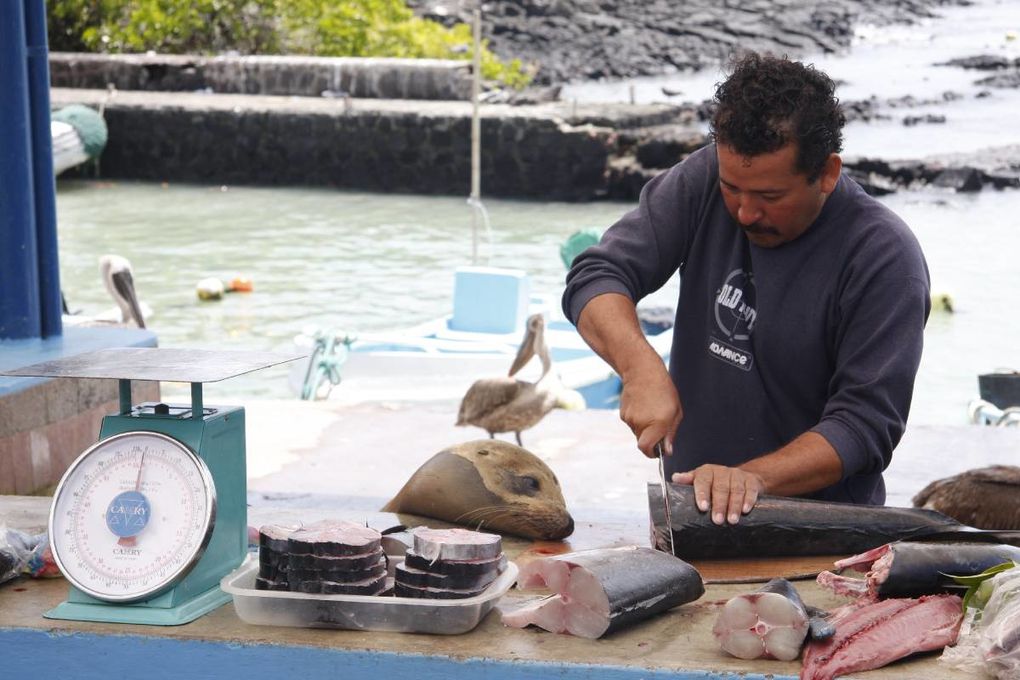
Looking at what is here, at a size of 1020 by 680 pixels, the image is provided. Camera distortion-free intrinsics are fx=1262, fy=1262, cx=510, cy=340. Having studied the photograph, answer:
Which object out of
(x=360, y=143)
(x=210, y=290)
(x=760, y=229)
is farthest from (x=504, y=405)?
(x=360, y=143)

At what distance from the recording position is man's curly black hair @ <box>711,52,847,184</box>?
9.46 feet

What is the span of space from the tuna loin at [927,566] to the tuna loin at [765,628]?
23cm

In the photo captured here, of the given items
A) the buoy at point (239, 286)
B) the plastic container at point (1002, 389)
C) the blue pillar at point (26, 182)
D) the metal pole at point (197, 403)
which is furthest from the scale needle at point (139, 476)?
the buoy at point (239, 286)

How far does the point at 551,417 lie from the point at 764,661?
17.4 ft

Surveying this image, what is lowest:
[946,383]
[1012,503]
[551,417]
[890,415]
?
[946,383]

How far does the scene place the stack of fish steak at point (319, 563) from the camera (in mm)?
2279

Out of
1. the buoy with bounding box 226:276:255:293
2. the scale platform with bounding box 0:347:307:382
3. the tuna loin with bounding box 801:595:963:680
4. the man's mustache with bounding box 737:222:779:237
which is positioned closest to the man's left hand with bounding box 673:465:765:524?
the tuna loin with bounding box 801:595:963:680

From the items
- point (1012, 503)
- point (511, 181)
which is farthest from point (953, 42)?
point (1012, 503)

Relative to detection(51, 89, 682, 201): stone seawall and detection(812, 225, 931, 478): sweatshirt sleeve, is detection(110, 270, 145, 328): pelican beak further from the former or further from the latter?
detection(51, 89, 682, 201): stone seawall

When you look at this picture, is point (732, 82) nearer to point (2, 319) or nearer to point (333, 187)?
point (2, 319)

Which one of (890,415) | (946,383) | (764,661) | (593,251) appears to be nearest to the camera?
(764,661)

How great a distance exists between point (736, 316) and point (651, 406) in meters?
0.53

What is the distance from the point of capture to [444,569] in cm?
227

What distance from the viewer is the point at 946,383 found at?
1371 centimetres
